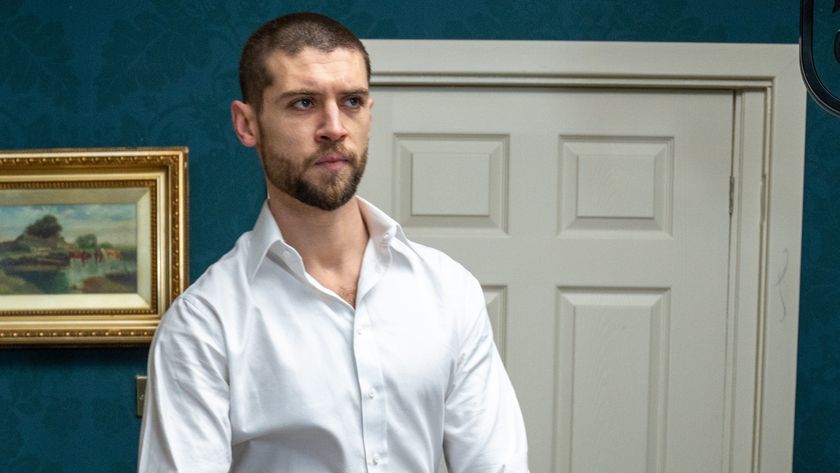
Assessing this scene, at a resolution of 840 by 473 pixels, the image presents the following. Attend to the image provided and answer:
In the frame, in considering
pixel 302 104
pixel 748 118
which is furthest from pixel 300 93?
pixel 748 118

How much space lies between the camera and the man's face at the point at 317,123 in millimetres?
1287

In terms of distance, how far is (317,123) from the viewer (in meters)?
1.29

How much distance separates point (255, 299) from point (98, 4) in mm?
1237

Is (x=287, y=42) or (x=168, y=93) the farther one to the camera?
(x=168, y=93)

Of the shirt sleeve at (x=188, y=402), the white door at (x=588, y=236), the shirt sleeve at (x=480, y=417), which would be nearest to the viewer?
the shirt sleeve at (x=188, y=402)

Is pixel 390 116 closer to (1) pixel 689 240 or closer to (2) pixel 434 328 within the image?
(1) pixel 689 240

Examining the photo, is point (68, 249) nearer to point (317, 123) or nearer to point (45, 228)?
point (45, 228)

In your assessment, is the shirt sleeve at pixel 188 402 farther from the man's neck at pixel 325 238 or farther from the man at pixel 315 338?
the man's neck at pixel 325 238

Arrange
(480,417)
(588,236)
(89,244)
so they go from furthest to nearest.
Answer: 1. (588,236)
2. (89,244)
3. (480,417)

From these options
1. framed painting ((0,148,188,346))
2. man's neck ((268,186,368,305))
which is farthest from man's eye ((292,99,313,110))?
framed painting ((0,148,188,346))

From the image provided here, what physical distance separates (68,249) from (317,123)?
1.21 meters

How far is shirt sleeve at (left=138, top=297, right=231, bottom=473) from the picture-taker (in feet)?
4.07

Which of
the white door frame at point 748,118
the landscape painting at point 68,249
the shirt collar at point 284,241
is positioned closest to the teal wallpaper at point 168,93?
the white door frame at point 748,118

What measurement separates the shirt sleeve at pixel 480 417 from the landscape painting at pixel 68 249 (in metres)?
1.12
